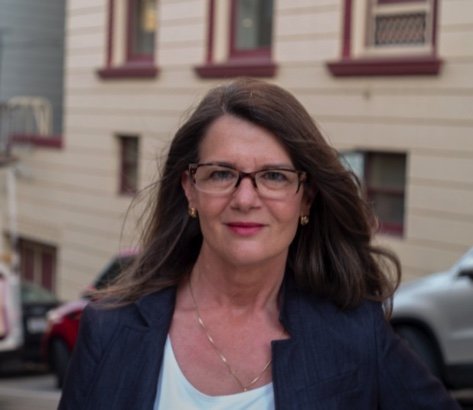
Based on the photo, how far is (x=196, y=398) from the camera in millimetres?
2598

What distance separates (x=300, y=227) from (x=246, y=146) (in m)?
0.34

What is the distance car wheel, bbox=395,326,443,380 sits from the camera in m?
9.73

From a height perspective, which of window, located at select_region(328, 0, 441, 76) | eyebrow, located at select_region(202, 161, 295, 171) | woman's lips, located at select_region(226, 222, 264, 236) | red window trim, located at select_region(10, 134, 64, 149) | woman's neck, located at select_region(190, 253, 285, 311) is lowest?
red window trim, located at select_region(10, 134, 64, 149)

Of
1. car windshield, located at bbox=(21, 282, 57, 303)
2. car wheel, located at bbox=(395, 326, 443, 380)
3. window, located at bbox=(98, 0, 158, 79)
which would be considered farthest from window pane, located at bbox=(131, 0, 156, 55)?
car wheel, located at bbox=(395, 326, 443, 380)

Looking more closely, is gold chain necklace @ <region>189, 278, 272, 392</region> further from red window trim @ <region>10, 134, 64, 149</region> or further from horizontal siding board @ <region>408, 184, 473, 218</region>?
red window trim @ <region>10, 134, 64, 149</region>

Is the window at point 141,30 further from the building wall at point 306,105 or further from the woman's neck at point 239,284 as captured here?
the woman's neck at point 239,284

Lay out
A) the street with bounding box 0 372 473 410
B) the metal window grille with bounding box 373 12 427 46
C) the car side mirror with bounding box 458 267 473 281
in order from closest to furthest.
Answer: the street with bounding box 0 372 473 410
the car side mirror with bounding box 458 267 473 281
the metal window grille with bounding box 373 12 427 46

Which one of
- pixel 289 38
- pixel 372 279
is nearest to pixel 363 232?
pixel 372 279

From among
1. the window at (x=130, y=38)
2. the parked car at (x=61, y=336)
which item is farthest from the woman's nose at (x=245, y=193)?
the window at (x=130, y=38)

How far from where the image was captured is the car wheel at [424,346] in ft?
31.9

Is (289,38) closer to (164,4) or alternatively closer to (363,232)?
(164,4)

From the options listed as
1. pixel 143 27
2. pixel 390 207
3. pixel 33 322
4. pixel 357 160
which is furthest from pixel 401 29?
pixel 143 27

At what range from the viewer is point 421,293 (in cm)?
991

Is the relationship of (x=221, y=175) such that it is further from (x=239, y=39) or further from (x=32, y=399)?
(x=239, y=39)
